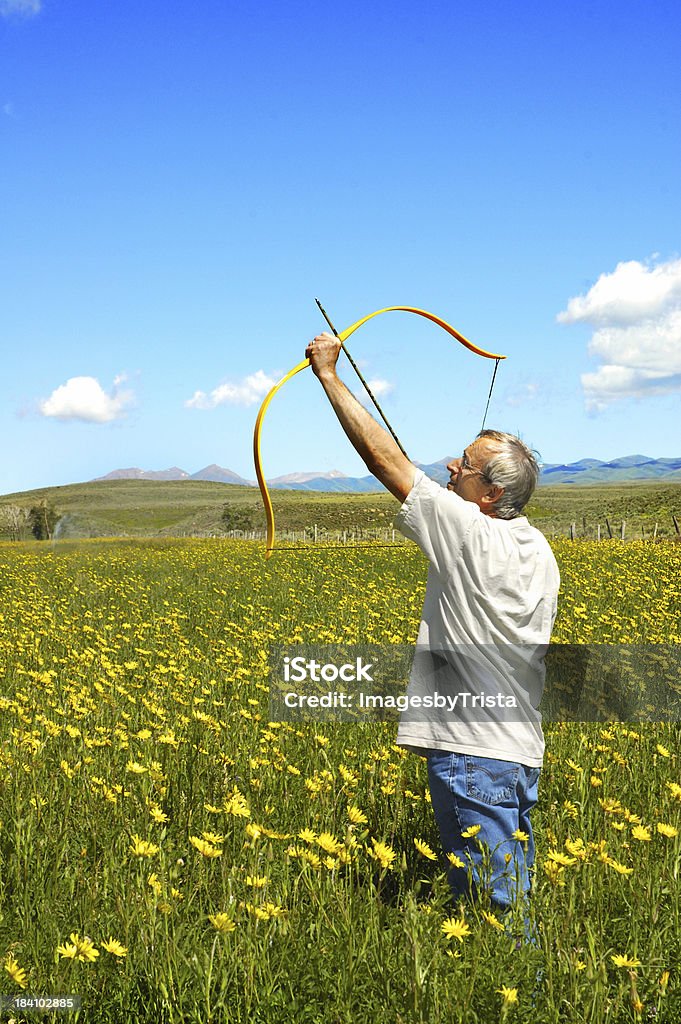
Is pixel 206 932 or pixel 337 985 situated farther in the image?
pixel 206 932

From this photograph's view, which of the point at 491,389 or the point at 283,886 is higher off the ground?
the point at 491,389

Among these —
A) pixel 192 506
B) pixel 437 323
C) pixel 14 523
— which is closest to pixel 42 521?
pixel 14 523

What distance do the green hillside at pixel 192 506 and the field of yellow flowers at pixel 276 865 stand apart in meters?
22.8

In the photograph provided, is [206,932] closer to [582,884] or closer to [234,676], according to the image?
[582,884]

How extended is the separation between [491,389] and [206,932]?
217 centimetres

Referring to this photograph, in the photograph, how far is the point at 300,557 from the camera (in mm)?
15117

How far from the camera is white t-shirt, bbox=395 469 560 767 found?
2598 millimetres

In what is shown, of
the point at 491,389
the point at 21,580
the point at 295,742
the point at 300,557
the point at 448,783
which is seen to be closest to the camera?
the point at 448,783

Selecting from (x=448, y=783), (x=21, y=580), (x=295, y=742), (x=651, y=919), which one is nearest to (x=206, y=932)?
(x=448, y=783)

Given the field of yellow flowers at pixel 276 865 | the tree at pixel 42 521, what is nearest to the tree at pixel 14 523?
the tree at pixel 42 521

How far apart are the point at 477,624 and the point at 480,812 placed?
0.60 metres
